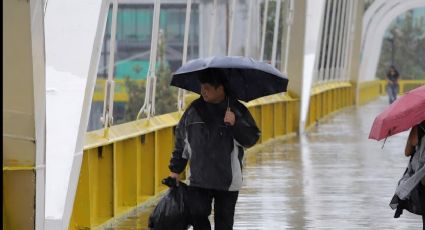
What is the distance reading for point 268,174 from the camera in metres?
16.1

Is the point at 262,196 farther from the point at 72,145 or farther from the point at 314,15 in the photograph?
the point at 314,15

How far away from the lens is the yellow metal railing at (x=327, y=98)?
2969cm

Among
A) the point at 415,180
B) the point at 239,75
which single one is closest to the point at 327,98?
the point at 415,180

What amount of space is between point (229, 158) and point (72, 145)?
162 centimetres

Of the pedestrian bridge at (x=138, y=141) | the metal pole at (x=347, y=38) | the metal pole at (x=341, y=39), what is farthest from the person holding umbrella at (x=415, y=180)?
the metal pole at (x=347, y=38)

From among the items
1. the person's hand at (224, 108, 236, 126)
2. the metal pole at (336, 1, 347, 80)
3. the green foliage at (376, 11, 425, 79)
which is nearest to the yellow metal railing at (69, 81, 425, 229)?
the person's hand at (224, 108, 236, 126)

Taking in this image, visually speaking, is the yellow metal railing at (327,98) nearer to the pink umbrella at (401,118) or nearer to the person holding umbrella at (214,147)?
the pink umbrella at (401,118)

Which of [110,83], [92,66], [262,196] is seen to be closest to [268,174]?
[262,196]

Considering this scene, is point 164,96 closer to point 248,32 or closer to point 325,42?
point 325,42

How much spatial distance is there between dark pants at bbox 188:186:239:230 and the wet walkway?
2839 mm

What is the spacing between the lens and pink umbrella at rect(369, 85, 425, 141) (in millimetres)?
8266

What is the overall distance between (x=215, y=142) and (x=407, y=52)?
84076mm

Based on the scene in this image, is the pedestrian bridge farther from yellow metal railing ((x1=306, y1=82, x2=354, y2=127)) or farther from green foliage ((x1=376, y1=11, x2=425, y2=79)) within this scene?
green foliage ((x1=376, y1=11, x2=425, y2=79))

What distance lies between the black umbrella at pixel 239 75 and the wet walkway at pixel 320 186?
8.70 ft
